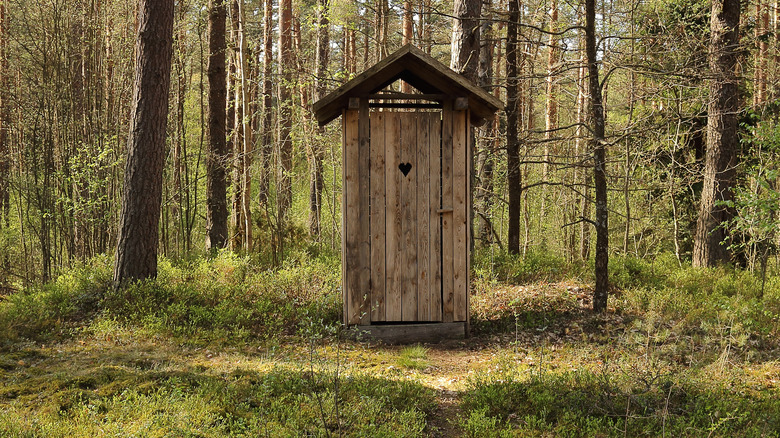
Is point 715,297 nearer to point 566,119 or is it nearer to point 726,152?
point 726,152

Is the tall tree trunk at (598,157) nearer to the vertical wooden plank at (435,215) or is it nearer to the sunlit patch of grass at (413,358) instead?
the vertical wooden plank at (435,215)

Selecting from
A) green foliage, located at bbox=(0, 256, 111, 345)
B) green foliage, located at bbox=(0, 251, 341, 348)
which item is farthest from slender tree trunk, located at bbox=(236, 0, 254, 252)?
green foliage, located at bbox=(0, 256, 111, 345)

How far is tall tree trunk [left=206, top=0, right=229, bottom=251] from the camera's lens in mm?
11594

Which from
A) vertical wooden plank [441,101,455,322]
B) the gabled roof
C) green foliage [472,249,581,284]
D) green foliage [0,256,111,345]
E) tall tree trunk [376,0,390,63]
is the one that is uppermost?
tall tree trunk [376,0,390,63]

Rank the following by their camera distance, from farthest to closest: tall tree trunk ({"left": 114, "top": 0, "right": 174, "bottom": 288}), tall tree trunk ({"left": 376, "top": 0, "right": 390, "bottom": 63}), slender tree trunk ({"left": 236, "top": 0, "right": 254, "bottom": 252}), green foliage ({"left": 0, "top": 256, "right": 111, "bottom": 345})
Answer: tall tree trunk ({"left": 376, "top": 0, "right": 390, "bottom": 63}) → slender tree trunk ({"left": 236, "top": 0, "right": 254, "bottom": 252}) → tall tree trunk ({"left": 114, "top": 0, "right": 174, "bottom": 288}) → green foliage ({"left": 0, "top": 256, "right": 111, "bottom": 345})

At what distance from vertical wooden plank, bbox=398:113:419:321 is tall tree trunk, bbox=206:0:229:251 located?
527 cm

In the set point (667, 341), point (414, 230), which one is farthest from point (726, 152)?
point (414, 230)

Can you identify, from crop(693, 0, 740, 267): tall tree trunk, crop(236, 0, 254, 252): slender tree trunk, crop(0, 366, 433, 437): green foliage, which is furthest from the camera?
crop(236, 0, 254, 252): slender tree trunk

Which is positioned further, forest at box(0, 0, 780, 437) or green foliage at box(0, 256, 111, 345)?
green foliage at box(0, 256, 111, 345)

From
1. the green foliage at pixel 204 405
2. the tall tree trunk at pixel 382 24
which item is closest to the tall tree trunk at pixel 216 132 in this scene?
the tall tree trunk at pixel 382 24

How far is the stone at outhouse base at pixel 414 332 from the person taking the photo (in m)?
7.48

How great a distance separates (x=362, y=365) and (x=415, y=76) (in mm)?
3947

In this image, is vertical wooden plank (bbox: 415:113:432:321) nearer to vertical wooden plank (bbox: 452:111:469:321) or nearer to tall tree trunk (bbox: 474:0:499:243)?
vertical wooden plank (bbox: 452:111:469:321)

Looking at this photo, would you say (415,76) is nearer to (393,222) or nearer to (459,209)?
(459,209)
